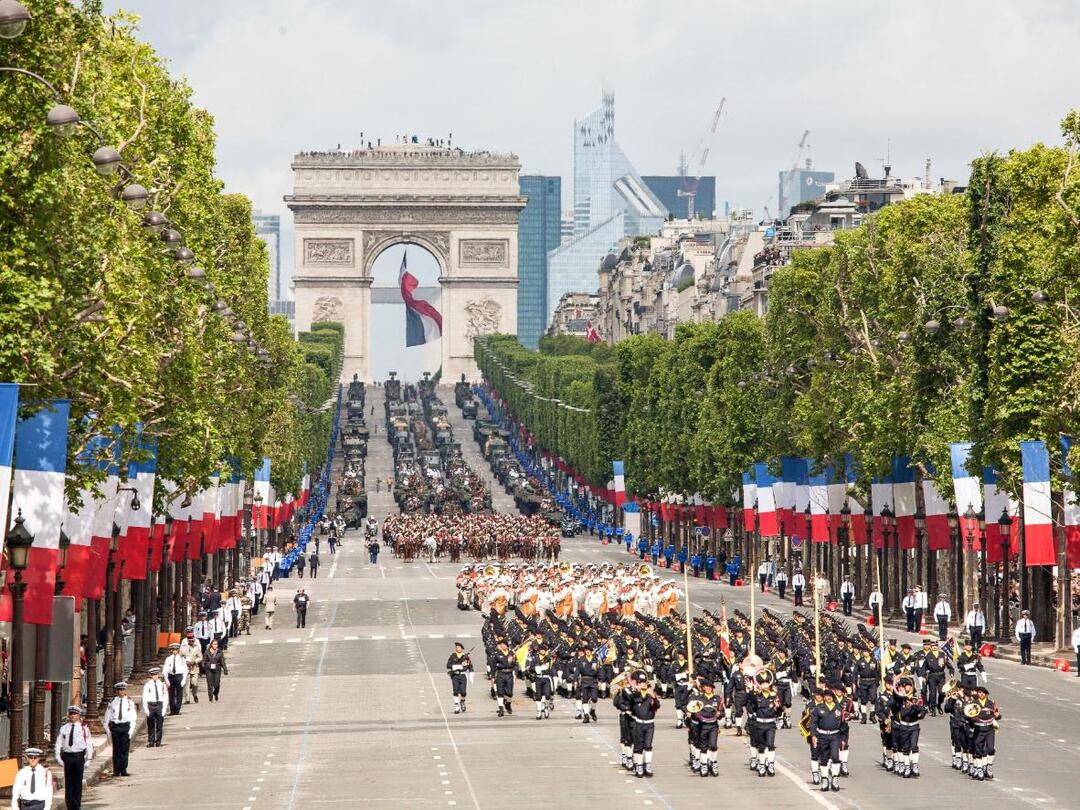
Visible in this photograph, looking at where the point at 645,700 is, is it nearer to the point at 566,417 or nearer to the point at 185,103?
the point at 185,103

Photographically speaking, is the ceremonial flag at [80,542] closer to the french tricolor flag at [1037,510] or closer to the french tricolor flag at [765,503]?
the french tricolor flag at [1037,510]

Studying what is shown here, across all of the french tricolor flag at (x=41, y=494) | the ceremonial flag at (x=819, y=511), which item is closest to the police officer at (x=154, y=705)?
the french tricolor flag at (x=41, y=494)

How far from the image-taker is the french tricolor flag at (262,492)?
9869 centimetres

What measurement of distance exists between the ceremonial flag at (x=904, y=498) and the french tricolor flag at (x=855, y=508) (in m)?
4.67

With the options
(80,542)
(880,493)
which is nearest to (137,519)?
(80,542)

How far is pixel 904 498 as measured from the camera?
78.5 meters

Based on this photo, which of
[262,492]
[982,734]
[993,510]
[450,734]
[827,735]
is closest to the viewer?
[827,735]

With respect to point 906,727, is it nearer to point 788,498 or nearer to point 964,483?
point 964,483

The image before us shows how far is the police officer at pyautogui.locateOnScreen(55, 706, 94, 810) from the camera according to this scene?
35875 millimetres

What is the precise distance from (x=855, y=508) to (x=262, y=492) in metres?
25.3

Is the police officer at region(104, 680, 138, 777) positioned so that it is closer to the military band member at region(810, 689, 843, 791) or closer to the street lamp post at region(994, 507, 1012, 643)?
the military band member at region(810, 689, 843, 791)

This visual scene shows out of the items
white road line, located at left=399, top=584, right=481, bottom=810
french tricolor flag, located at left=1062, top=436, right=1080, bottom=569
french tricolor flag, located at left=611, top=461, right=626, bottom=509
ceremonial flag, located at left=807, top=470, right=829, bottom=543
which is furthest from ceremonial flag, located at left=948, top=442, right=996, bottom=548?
french tricolor flag, located at left=611, top=461, right=626, bottom=509

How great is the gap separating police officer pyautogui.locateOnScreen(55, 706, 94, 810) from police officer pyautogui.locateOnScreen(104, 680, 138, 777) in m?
4.60

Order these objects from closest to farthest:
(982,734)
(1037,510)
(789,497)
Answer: (982,734)
(1037,510)
(789,497)
